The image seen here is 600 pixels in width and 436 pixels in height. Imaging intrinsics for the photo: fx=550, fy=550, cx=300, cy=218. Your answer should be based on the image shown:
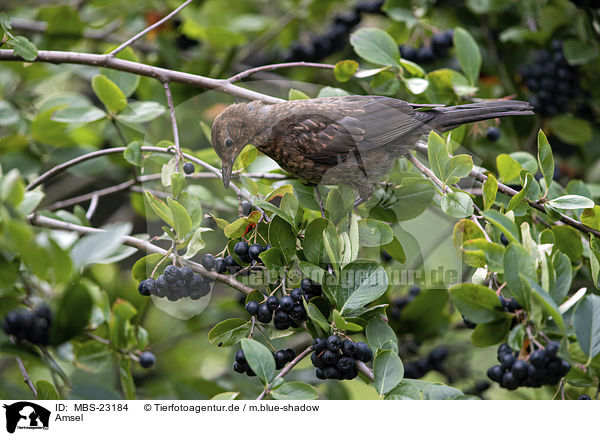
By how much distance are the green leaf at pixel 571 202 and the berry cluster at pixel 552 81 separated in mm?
1020

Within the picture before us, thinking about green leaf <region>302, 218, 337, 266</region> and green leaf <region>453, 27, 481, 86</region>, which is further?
green leaf <region>453, 27, 481, 86</region>

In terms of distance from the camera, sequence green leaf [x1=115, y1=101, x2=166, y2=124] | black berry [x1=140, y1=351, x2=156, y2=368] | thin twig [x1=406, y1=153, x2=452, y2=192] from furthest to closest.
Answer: green leaf [x1=115, y1=101, x2=166, y2=124] < black berry [x1=140, y1=351, x2=156, y2=368] < thin twig [x1=406, y1=153, x2=452, y2=192]

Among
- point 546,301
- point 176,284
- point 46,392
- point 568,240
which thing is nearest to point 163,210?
point 176,284

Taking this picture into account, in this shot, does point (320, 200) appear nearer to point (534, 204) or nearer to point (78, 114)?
point (534, 204)

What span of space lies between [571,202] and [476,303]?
0.51 m

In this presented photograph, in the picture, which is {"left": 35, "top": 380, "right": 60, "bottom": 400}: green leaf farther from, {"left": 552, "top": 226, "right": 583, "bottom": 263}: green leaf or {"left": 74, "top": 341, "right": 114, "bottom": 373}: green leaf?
{"left": 552, "top": 226, "right": 583, "bottom": 263}: green leaf

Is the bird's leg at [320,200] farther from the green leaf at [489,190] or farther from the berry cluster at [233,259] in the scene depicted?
the green leaf at [489,190]

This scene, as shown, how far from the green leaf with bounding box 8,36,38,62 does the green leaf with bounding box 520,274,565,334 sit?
1596 mm

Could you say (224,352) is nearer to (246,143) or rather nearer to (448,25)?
(246,143)

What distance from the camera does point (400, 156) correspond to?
1.70m

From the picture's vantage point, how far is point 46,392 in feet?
5.29

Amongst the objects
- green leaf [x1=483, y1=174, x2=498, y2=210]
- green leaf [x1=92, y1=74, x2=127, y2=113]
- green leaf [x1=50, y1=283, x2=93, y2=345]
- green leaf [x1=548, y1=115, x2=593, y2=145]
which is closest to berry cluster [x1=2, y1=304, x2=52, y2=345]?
green leaf [x1=50, y1=283, x2=93, y2=345]

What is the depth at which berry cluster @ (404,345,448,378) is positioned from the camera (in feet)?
8.13
